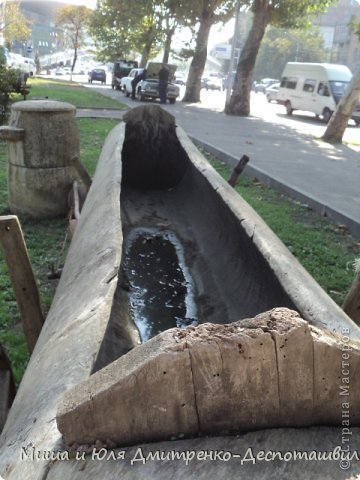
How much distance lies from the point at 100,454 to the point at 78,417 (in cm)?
11

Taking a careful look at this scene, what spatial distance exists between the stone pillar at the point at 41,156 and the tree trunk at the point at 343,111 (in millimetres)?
8827

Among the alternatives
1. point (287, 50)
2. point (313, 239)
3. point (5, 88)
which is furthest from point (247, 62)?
point (287, 50)

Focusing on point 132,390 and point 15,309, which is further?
point 15,309

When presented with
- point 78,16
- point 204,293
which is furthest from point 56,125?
point 78,16

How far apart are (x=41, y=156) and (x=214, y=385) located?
5.07 meters

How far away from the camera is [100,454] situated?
1.34 meters

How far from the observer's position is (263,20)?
18.8 metres

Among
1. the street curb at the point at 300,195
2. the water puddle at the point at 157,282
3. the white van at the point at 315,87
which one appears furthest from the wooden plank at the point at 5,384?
the white van at the point at 315,87

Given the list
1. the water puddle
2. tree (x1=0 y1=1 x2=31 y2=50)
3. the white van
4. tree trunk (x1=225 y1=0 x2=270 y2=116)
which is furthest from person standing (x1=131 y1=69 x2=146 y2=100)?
the water puddle

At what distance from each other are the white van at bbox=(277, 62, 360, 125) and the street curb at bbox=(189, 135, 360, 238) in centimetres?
1340

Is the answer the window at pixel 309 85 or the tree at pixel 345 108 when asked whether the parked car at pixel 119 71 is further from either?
the tree at pixel 345 108

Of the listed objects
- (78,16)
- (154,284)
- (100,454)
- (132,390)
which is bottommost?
(154,284)

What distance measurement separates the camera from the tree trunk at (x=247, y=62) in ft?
61.7

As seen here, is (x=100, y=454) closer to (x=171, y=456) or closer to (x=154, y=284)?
(x=171, y=456)
